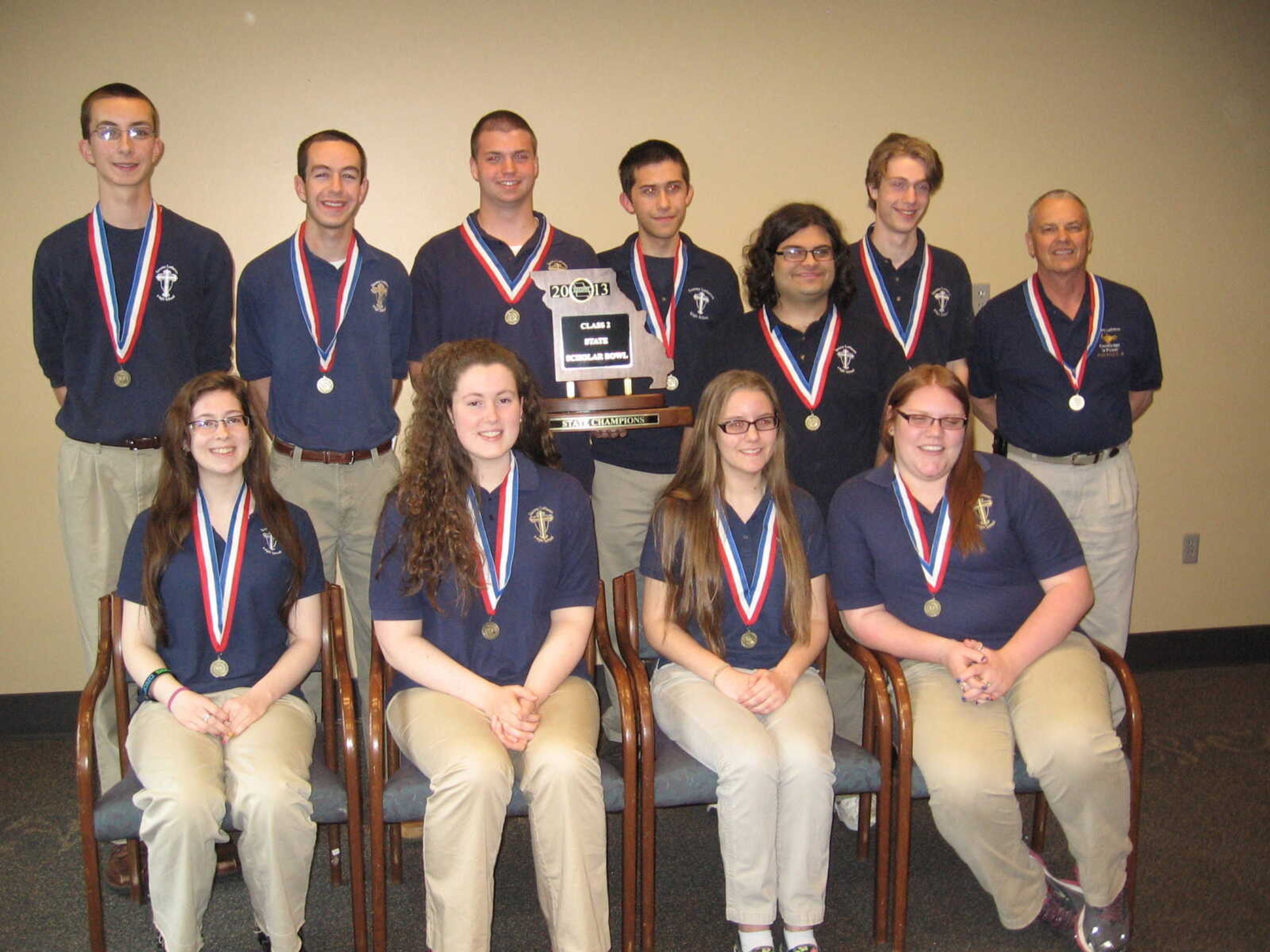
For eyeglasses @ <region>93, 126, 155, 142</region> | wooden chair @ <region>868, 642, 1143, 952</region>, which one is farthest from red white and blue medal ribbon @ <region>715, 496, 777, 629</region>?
eyeglasses @ <region>93, 126, 155, 142</region>

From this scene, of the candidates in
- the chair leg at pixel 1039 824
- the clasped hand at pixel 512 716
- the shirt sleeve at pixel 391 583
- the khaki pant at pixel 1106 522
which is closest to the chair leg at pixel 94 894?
the shirt sleeve at pixel 391 583

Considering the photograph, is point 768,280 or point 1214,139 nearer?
point 768,280

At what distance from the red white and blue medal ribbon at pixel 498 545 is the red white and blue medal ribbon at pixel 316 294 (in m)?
0.98

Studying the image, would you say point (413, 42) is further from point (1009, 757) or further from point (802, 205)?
point (1009, 757)

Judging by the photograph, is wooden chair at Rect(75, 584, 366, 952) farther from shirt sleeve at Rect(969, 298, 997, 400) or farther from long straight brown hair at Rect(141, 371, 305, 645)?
shirt sleeve at Rect(969, 298, 997, 400)

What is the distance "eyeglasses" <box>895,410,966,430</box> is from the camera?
291cm

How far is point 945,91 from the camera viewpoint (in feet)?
15.8

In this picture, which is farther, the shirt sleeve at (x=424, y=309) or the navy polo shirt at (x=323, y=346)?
the shirt sleeve at (x=424, y=309)

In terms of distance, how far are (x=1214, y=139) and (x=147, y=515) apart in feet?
16.8

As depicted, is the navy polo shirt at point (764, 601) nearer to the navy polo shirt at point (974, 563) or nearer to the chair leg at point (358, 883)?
the navy polo shirt at point (974, 563)

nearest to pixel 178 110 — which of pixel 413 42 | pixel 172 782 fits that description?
pixel 413 42

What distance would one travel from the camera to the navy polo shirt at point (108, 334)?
11.0 ft

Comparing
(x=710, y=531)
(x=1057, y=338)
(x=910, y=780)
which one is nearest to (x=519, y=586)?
(x=710, y=531)

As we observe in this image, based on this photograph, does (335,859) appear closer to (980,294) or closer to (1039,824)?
(1039,824)
